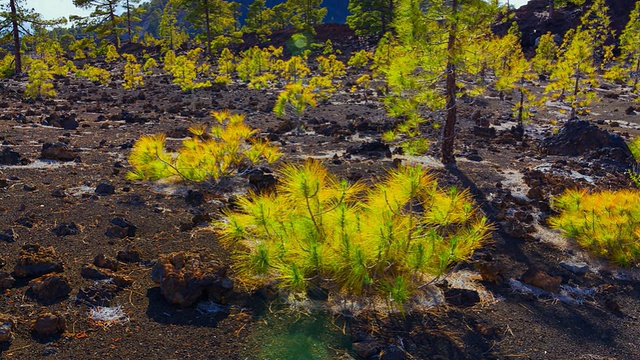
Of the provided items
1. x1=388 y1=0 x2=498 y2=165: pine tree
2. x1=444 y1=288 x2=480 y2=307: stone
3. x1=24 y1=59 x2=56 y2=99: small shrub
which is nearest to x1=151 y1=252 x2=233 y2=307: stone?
x1=444 y1=288 x2=480 y2=307: stone

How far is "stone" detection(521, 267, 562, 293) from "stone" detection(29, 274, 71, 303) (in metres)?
4.04

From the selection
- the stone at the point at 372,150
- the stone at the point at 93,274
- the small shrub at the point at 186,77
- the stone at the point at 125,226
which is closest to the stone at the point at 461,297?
the stone at the point at 93,274

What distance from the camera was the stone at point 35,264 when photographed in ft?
11.5

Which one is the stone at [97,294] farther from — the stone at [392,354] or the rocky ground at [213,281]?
the stone at [392,354]

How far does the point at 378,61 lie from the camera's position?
1892 centimetres

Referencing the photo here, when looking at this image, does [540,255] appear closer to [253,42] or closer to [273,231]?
[273,231]

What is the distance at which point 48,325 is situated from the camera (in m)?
2.87

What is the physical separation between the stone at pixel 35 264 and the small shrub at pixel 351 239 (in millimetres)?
1444

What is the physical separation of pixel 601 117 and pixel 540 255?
1358cm

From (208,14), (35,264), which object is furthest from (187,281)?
(208,14)

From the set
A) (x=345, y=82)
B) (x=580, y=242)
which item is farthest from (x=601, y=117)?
(x=580, y=242)

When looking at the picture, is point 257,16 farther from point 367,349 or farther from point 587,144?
point 367,349

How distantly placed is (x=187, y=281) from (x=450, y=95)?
241 inches

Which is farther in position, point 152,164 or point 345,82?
point 345,82
